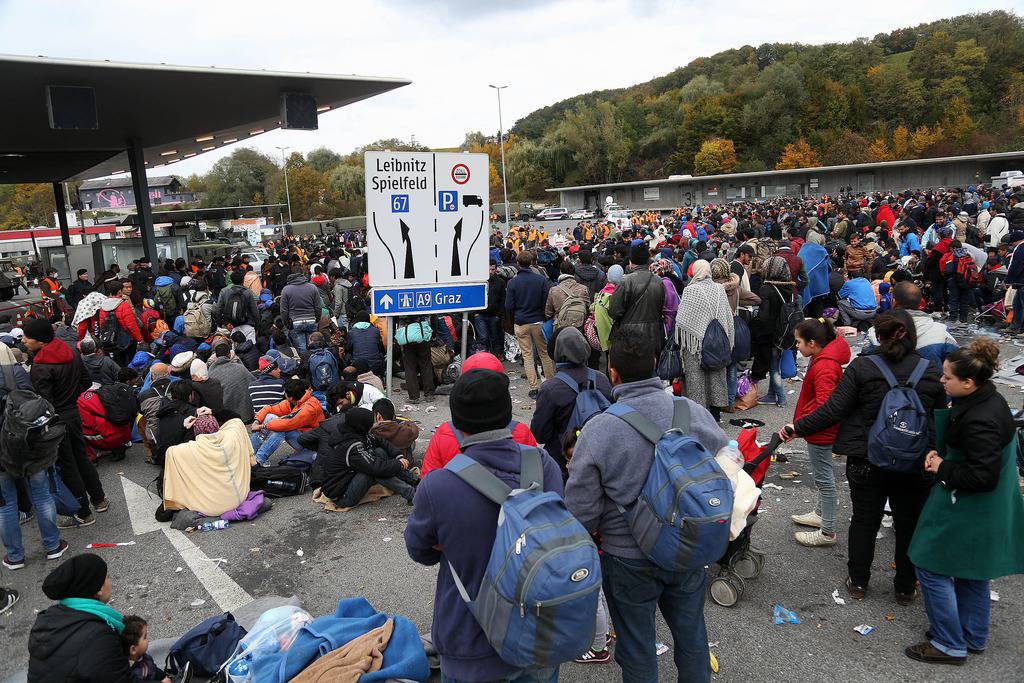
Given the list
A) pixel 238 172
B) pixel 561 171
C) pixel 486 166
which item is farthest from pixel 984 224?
pixel 238 172

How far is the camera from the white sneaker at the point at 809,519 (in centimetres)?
520

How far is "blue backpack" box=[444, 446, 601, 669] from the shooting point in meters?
2.29

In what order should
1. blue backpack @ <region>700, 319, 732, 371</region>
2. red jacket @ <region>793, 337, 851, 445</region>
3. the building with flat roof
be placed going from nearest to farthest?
red jacket @ <region>793, 337, 851, 445</region>, blue backpack @ <region>700, 319, 732, 371</region>, the building with flat roof

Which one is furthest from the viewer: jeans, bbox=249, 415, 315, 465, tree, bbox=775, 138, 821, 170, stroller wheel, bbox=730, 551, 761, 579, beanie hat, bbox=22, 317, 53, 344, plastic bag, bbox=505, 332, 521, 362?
tree, bbox=775, 138, 821, 170

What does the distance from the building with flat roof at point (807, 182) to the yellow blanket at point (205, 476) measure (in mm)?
51048

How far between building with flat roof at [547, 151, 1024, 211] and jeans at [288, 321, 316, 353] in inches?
1878

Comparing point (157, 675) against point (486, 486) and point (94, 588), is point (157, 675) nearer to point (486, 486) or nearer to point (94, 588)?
point (94, 588)

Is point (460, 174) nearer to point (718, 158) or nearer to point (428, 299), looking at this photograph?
point (428, 299)

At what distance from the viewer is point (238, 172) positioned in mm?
101188

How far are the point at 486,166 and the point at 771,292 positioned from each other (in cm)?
365

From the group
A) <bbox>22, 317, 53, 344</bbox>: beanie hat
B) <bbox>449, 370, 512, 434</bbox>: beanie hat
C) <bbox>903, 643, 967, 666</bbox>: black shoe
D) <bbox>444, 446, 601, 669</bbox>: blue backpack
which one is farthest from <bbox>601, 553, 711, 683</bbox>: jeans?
<bbox>22, 317, 53, 344</bbox>: beanie hat

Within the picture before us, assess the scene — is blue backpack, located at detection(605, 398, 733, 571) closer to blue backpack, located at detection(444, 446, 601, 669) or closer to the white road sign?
blue backpack, located at detection(444, 446, 601, 669)

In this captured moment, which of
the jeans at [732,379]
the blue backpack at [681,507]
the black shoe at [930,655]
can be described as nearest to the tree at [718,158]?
the jeans at [732,379]

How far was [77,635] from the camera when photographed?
118 inches
